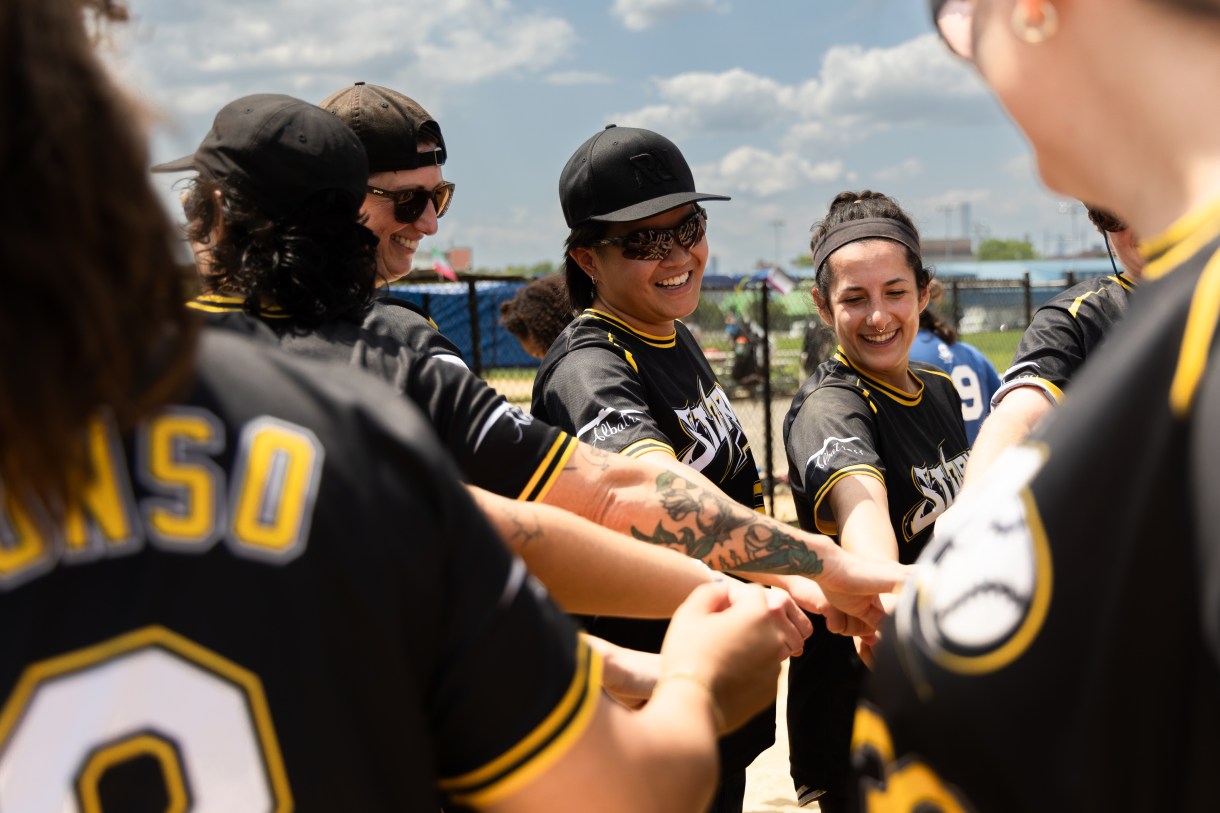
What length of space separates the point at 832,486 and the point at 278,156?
186cm

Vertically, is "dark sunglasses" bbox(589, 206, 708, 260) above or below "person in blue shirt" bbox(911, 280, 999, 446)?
above

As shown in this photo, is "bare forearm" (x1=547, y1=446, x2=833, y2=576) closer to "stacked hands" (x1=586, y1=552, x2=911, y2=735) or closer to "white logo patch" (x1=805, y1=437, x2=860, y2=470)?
"stacked hands" (x1=586, y1=552, x2=911, y2=735)

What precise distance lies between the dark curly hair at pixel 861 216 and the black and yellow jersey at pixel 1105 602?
272 centimetres

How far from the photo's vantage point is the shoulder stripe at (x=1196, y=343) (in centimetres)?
91

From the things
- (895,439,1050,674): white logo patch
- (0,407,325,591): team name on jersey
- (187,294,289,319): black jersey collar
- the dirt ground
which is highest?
(187,294,289,319): black jersey collar

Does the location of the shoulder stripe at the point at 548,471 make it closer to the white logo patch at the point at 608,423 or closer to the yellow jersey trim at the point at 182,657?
the white logo patch at the point at 608,423

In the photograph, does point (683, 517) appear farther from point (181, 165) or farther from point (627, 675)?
point (181, 165)

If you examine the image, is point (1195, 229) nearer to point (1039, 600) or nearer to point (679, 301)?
point (1039, 600)

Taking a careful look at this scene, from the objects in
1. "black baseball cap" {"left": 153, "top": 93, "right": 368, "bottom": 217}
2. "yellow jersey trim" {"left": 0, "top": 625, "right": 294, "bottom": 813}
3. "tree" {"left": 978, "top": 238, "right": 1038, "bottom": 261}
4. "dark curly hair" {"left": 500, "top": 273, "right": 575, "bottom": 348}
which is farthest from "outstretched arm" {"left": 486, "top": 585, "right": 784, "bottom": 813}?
"tree" {"left": 978, "top": 238, "right": 1038, "bottom": 261}

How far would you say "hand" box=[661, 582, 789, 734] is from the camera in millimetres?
1407

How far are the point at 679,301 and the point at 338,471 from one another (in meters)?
2.33

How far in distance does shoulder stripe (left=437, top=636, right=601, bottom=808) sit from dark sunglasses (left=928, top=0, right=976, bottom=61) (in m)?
0.83

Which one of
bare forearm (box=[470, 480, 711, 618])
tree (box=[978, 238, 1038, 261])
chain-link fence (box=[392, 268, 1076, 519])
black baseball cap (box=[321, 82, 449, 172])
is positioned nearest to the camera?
bare forearm (box=[470, 480, 711, 618])

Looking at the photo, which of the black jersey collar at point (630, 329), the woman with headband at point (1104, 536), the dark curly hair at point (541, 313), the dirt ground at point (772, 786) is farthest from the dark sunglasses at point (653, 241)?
the dark curly hair at point (541, 313)
